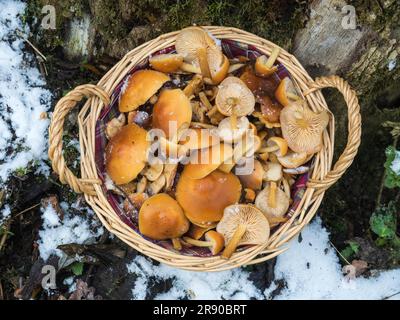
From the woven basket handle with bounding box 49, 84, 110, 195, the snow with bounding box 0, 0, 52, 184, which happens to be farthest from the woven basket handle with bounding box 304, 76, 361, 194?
the snow with bounding box 0, 0, 52, 184

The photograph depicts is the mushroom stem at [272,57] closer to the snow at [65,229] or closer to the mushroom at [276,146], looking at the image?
the mushroom at [276,146]

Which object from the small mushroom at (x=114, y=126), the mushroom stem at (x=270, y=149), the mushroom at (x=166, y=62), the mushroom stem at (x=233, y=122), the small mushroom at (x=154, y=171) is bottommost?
the small mushroom at (x=154, y=171)

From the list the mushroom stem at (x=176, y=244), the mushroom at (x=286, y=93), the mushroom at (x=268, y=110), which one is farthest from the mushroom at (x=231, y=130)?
the mushroom stem at (x=176, y=244)

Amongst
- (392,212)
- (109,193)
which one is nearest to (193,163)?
(109,193)

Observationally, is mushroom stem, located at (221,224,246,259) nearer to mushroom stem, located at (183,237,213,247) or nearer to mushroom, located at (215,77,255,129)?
mushroom stem, located at (183,237,213,247)

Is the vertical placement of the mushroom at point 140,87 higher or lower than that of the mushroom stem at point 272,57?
lower

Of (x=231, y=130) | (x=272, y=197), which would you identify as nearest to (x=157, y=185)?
(x=231, y=130)
